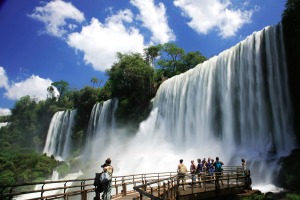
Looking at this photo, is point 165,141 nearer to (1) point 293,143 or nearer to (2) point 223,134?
(2) point 223,134

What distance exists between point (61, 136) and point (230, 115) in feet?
141

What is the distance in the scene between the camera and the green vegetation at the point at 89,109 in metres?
44.3

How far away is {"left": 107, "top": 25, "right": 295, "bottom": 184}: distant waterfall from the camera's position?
24.2 metres

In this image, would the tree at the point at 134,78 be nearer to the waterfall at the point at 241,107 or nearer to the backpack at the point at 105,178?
the waterfall at the point at 241,107

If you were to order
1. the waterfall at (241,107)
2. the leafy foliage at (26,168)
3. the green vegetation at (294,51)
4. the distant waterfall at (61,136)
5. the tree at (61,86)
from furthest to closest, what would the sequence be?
the tree at (61,86) → the distant waterfall at (61,136) → the leafy foliage at (26,168) → the waterfall at (241,107) → the green vegetation at (294,51)

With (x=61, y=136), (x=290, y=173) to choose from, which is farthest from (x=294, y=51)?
(x=61, y=136)

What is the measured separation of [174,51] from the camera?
65875 mm

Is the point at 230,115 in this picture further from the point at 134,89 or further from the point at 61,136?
the point at 61,136

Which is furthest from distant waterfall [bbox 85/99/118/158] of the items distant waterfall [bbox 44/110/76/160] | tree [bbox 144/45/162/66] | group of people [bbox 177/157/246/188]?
group of people [bbox 177/157/246/188]

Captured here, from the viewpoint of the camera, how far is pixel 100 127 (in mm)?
50938

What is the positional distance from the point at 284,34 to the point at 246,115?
7672mm

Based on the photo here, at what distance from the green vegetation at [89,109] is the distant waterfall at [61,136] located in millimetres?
2785

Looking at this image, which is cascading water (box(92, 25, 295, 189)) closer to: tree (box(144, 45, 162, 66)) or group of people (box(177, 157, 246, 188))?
group of people (box(177, 157, 246, 188))

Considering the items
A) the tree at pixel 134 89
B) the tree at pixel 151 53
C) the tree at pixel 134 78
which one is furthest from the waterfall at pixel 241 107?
the tree at pixel 151 53
